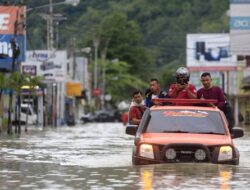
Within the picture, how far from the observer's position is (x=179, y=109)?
52.0 feet

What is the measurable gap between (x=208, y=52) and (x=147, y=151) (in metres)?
79.5

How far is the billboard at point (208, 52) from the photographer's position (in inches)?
3627

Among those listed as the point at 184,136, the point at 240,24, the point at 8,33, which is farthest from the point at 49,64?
the point at 184,136

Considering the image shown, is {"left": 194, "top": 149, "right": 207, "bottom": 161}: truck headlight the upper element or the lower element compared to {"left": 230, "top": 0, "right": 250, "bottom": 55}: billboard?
lower

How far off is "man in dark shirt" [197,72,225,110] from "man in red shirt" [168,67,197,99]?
0.38 meters

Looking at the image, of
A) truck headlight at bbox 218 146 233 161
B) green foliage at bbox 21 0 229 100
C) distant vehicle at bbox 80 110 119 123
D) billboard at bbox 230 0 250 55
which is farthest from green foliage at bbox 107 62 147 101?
truck headlight at bbox 218 146 233 161

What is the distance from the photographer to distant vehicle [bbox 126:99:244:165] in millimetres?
14750

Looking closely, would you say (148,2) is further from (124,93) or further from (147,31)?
(124,93)

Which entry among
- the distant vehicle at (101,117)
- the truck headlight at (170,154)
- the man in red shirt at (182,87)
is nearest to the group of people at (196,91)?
the man in red shirt at (182,87)

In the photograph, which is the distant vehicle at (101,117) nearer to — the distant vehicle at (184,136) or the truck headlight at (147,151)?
the distant vehicle at (184,136)

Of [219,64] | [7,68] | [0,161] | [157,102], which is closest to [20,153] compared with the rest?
[0,161]

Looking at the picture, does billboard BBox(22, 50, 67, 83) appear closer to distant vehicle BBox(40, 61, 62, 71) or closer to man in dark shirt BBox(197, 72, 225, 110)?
distant vehicle BBox(40, 61, 62, 71)

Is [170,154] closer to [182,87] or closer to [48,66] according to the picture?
Result: [182,87]

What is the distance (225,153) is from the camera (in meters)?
14.9
